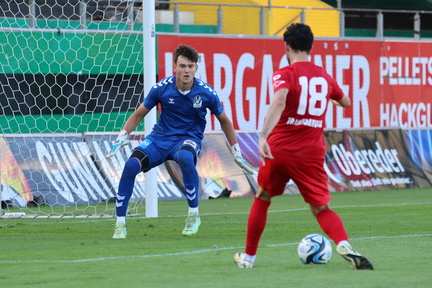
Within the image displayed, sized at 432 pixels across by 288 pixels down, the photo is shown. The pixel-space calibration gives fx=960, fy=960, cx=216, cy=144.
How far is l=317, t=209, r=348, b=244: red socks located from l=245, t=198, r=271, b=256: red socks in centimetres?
43

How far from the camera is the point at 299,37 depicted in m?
7.16

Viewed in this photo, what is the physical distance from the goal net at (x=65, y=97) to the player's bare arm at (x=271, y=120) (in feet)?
25.5

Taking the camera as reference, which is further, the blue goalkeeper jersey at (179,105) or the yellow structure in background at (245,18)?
the yellow structure in background at (245,18)

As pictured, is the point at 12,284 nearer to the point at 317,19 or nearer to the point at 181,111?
the point at 181,111

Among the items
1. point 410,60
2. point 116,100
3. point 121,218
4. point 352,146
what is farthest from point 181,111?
point 410,60

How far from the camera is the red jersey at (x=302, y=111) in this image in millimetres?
7160

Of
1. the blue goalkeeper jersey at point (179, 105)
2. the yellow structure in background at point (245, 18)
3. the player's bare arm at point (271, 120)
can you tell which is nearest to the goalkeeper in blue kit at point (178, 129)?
the blue goalkeeper jersey at point (179, 105)

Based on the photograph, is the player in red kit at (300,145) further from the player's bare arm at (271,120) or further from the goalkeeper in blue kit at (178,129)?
the goalkeeper in blue kit at (178,129)

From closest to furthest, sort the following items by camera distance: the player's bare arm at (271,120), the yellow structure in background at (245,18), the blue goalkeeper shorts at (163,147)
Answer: the player's bare arm at (271,120)
the blue goalkeeper shorts at (163,147)
the yellow structure in background at (245,18)

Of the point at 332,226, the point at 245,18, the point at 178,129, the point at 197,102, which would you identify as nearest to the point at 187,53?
the point at 197,102

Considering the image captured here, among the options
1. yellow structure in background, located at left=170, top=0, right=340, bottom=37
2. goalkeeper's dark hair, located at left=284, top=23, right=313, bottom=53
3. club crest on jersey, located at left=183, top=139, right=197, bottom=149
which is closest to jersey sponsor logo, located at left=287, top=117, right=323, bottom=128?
goalkeeper's dark hair, located at left=284, top=23, right=313, bottom=53

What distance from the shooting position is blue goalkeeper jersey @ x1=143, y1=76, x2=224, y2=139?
412 inches

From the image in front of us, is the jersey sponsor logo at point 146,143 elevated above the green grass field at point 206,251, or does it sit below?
above

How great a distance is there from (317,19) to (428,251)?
13486 mm
